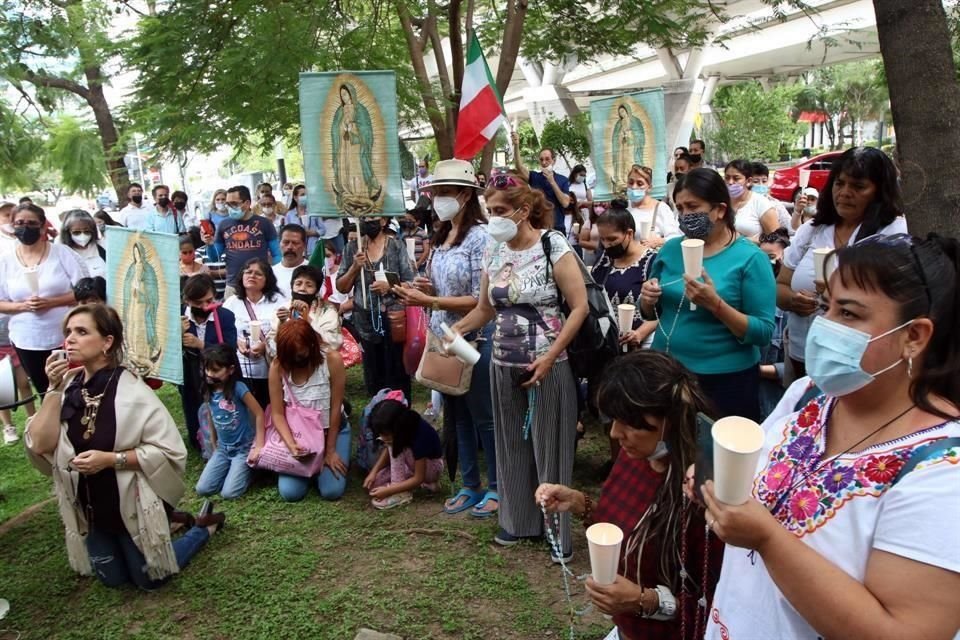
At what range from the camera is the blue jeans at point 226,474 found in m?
5.03

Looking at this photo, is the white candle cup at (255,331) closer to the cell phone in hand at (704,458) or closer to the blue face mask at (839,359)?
the cell phone in hand at (704,458)

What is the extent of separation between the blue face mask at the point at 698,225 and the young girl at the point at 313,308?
294 cm

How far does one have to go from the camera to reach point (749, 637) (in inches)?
56.0

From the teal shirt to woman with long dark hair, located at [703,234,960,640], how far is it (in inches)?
66.4

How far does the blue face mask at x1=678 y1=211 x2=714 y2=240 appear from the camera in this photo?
321 cm

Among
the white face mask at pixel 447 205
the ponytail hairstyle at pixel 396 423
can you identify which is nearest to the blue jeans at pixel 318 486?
the ponytail hairstyle at pixel 396 423

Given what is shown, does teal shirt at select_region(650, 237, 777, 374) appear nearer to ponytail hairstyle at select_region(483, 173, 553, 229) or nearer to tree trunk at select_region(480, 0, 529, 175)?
ponytail hairstyle at select_region(483, 173, 553, 229)

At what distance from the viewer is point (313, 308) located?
5.47 metres

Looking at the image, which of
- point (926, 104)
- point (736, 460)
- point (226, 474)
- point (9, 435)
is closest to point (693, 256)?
point (926, 104)

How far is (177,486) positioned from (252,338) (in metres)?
1.61

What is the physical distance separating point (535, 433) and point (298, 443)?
197cm

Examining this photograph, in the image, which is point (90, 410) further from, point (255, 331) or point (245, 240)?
point (245, 240)

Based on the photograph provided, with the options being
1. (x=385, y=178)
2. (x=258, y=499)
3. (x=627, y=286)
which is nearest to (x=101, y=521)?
(x=258, y=499)

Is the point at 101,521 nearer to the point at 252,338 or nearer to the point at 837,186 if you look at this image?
the point at 252,338
